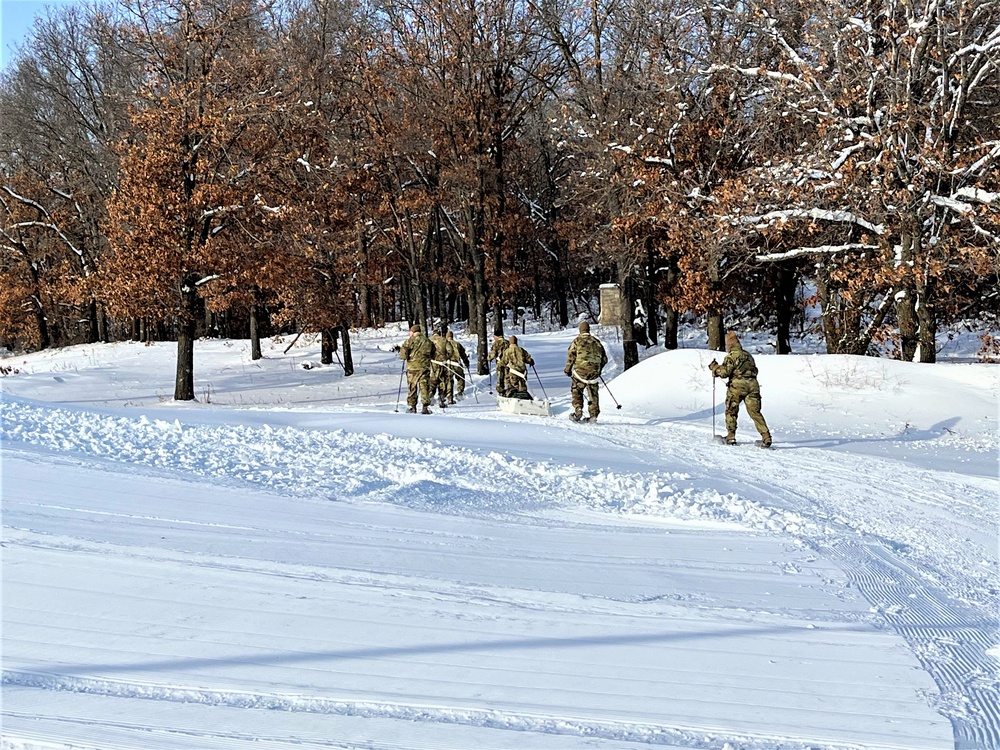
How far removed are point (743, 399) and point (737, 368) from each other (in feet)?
1.71

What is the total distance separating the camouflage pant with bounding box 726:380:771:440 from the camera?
15.0 metres

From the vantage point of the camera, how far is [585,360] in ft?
59.0

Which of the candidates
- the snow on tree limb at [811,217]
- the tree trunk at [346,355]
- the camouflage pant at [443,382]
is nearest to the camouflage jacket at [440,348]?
the camouflage pant at [443,382]

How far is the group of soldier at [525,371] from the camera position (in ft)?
49.8

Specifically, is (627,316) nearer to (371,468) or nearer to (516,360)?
(516,360)

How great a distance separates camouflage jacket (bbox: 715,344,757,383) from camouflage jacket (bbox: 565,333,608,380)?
320cm

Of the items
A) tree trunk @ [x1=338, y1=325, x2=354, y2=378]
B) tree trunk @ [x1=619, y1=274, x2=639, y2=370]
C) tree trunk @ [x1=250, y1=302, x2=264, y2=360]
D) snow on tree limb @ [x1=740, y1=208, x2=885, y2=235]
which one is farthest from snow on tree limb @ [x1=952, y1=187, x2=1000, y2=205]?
tree trunk @ [x1=250, y1=302, x2=264, y2=360]

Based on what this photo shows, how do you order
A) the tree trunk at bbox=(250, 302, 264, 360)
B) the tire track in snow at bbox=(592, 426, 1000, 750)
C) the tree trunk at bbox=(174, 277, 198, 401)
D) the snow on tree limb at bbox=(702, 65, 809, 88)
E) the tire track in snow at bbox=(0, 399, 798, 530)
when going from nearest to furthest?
the tire track in snow at bbox=(592, 426, 1000, 750), the tire track in snow at bbox=(0, 399, 798, 530), the snow on tree limb at bbox=(702, 65, 809, 88), the tree trunk at bbox=(174, 277, 198, 401), the tree trunk at bbox=(250, 302, 264, 360)

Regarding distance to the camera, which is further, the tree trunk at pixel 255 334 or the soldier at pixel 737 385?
the tree trunk at pixel 255 334

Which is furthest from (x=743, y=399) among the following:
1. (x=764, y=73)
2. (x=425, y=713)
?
(x=425, y=713)

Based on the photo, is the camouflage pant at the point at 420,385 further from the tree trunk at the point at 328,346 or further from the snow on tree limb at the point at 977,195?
the tree trunk at the point at 328,346

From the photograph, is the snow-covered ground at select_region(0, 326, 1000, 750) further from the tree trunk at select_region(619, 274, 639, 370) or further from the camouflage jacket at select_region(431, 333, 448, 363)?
the tree trunk at select_region(619, 274, 639, 370)

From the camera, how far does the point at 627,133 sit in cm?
2544

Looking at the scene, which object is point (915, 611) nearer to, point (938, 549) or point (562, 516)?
point (938, 549)
